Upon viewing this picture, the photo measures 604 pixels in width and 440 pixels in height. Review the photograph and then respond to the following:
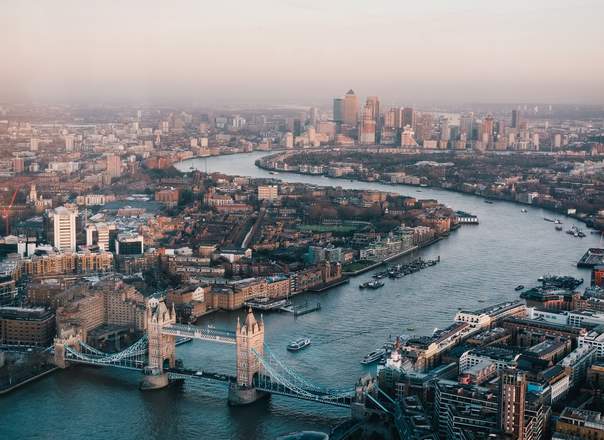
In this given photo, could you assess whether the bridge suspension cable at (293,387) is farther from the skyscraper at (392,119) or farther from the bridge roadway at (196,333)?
the skyscraper at (392,119)

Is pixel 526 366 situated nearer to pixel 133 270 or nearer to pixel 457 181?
pixel 133 270

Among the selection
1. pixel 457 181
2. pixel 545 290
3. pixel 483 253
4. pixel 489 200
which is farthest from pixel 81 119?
pixel 457 181

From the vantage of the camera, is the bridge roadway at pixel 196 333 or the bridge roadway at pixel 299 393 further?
the bridge roadway at pixel 196 333

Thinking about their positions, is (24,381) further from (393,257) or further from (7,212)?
(393,257)

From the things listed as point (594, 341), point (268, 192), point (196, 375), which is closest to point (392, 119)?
point (268, 192)

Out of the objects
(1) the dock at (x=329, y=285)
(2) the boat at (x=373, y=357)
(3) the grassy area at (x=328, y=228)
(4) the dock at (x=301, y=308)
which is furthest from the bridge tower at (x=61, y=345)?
(3) the grassy area at (x=328, y=228)
